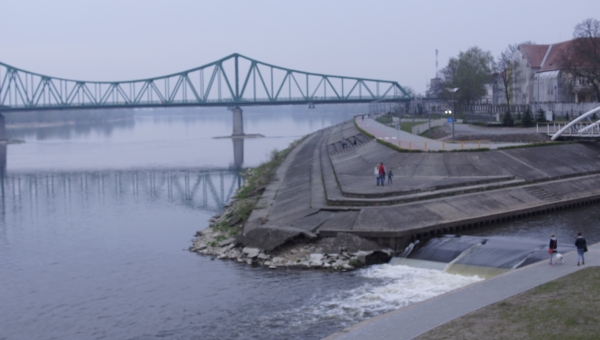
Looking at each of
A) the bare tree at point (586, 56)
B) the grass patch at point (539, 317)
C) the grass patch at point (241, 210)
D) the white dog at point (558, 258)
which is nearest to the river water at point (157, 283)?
the grass patch at point (241, 210)

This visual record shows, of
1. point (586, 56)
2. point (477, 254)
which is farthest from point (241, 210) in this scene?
point (586, 56)

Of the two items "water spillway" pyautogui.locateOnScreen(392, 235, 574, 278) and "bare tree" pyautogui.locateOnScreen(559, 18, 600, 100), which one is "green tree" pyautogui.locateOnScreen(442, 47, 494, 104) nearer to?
"bare tree" pyautogui.locateOnScreen(559, 18, 600, 100)

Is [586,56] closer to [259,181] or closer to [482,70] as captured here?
[482,70]

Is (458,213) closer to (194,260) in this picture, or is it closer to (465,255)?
(465,255)

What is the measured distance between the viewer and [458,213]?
3422 centimetres

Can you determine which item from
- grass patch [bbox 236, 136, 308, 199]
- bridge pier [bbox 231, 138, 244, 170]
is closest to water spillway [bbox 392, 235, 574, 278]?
grass patch [bbox 236, 136, 308, 199]

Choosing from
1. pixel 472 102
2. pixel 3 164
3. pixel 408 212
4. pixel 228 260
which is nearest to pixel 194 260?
pixel 228 260

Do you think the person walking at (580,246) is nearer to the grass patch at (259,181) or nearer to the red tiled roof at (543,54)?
the grass patch at (259,181)

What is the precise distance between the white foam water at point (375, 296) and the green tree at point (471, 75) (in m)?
77.6

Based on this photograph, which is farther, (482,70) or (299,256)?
(482,70)

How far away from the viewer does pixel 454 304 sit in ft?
65.9

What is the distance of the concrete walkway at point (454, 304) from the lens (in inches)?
716

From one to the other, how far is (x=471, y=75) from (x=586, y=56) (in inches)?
1040

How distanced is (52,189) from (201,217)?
21.9 meters
